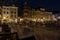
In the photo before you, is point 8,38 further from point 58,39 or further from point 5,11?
point 5,11

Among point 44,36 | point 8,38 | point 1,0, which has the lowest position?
point 8,38

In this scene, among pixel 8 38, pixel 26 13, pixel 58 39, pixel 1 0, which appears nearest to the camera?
pixel 58 39

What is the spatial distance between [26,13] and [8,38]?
9233 mm

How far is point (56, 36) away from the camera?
6.58 ft

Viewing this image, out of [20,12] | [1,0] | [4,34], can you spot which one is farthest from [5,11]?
[4,34]

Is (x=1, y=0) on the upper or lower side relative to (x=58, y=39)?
upper

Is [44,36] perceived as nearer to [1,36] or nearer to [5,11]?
[1,36]

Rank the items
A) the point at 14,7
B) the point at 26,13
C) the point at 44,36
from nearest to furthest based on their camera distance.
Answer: the point at 44,36
the point at 26,13
the point at 14,7

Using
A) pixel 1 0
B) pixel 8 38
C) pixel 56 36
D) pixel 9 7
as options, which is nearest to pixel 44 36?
pixel 56 36

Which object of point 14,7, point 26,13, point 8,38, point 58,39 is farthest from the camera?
point 14,7

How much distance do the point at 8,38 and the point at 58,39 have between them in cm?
434

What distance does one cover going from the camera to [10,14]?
1586cm

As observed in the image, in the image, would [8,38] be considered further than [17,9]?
No

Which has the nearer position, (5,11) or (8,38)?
(8,38)
